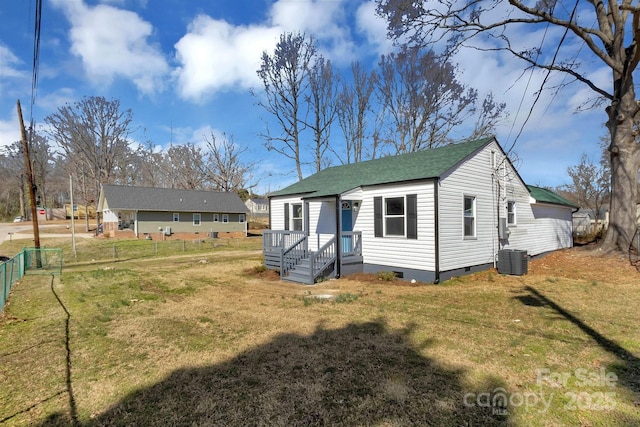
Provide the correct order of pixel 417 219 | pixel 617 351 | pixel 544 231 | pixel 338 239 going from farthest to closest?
1. pixel 544 231
2. pixel 338 239
3. pixel 417 219
4. pixel 617 351

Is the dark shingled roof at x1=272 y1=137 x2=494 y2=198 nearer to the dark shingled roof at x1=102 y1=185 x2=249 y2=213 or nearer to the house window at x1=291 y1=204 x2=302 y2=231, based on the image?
the house window at x1=291 y1=204 x2=302 y2=231

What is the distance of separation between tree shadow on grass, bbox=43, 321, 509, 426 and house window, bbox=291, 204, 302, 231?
9.76 m

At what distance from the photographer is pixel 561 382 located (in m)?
3.66

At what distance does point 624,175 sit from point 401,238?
904cm

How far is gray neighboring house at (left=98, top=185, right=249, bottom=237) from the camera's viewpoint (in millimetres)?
29625

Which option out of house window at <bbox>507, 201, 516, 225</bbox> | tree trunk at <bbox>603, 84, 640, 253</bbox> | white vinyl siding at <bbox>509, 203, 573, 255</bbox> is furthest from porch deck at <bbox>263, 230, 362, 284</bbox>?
tree trunk at <bbox>603, 84, 640, 253</bbox>

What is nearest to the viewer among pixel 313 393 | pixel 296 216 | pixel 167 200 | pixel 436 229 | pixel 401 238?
pixel 313 393

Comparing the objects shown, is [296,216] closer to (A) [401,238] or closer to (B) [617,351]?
(A) [401,238]

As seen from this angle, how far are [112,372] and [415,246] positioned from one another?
838 cm

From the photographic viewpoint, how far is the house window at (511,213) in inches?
519

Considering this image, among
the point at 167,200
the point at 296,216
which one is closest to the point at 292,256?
the point at 296,216

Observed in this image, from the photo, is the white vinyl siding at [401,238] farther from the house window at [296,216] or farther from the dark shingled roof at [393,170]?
the house window at [296,216]

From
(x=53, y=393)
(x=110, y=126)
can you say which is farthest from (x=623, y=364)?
(x=110, y=126)

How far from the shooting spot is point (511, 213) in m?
13.2
